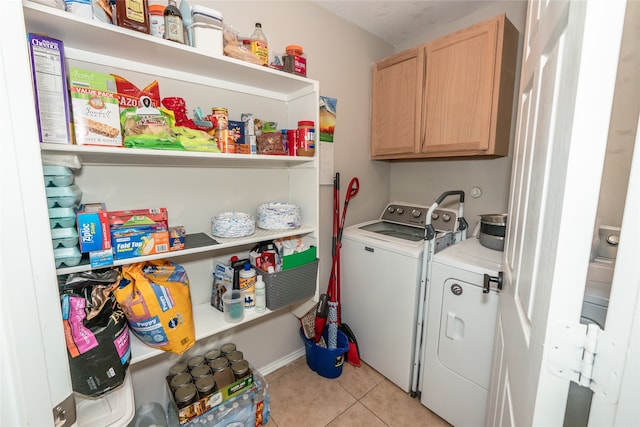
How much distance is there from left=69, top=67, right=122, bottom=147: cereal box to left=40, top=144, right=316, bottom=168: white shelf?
0.15 ft

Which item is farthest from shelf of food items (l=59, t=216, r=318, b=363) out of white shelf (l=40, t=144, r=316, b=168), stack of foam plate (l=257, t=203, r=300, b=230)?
white shelf (l=40, t=144, r=316, b=168)

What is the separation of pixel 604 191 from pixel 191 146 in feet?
4.86

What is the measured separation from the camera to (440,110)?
1.82 metres

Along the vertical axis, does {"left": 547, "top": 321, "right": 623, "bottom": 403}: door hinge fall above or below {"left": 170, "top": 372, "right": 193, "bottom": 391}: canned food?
above

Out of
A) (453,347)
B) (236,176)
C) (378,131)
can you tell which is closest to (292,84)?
(236,176)

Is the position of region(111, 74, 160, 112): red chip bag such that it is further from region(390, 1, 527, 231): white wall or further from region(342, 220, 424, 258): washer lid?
region(390, 1, 527, 231): white wall

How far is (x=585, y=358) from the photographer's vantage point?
45cm

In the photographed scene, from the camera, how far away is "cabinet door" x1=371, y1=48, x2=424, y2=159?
1931 millimetres

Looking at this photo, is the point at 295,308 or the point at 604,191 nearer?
the point at 604,191

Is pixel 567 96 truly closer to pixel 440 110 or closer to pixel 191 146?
pixel 191 146

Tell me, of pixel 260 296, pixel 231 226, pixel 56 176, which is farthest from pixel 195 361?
pixel 56 176

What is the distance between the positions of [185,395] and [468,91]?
90.3 inches

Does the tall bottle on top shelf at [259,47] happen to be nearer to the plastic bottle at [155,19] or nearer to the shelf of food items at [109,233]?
the plastic bottle at [155,19]

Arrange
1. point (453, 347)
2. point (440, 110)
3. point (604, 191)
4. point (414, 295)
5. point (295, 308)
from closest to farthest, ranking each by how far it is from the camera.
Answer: point (604, 191) → point (453, 347) → point (414, 295) → point (440, 110) → point (295, 308)
